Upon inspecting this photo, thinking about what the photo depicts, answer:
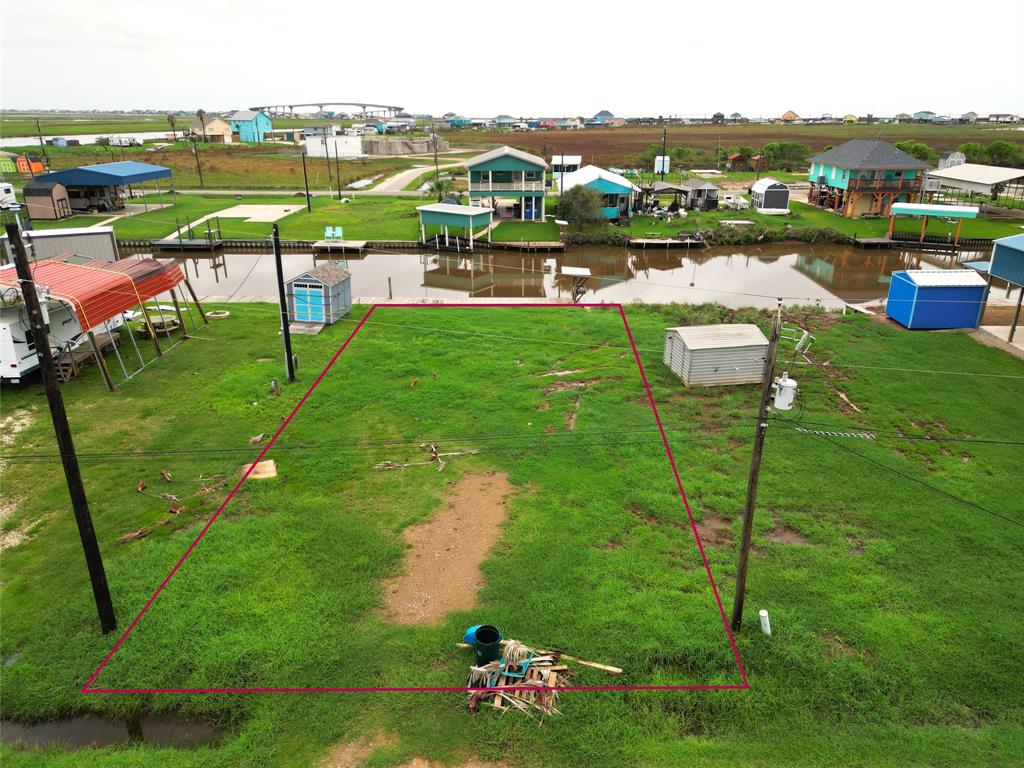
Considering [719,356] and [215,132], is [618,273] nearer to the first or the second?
[719,356]

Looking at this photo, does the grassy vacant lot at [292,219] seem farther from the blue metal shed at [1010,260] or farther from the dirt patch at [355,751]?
the dirt patch at [355,751]

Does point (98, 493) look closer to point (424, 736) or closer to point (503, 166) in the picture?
point (424, 736)

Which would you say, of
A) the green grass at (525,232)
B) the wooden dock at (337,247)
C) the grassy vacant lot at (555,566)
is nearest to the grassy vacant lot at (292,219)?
the wooden dock at (337,247)

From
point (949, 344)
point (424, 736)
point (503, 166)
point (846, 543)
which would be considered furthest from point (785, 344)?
point (503, 166)

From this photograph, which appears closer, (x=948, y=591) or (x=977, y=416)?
(x=948, y=591)

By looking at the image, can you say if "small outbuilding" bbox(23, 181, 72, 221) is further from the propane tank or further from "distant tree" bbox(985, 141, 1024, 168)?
"distant tree" bbox(985, 141, 1024, 168)

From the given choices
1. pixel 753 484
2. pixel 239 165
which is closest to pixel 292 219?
pixel 239 165
